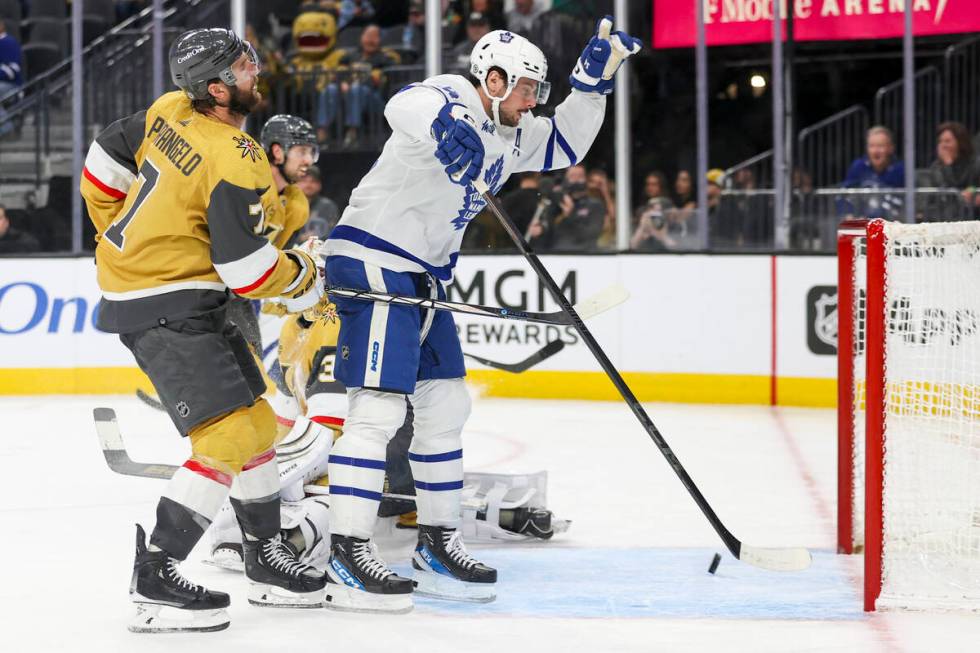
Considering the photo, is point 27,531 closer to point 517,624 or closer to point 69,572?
point 69,572

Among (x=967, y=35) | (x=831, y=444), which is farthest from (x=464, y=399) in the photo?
(x=967, y=35)

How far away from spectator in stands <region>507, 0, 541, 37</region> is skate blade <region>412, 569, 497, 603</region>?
16.4ft

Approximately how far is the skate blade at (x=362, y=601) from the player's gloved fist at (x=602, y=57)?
1.30 m

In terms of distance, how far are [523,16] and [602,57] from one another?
14.6 feet

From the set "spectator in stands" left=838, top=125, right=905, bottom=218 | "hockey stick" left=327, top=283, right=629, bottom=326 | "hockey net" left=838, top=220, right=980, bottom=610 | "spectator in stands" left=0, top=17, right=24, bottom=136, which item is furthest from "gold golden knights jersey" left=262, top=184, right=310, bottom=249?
"spectator in stands" left=0, top=17, right=24, bottom=136

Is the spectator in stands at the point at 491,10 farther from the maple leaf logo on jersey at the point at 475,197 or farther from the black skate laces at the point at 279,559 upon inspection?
the black skate laces at the point at 279,559

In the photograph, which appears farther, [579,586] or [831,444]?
[831,444]

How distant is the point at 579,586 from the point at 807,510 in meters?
1.19

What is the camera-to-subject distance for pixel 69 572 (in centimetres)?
328

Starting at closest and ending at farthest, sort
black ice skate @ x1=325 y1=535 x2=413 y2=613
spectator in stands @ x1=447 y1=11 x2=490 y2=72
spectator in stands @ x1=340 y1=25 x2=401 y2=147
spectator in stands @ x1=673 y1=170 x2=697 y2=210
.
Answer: black ice skate @ x1=325 y1=535 x2=413 y2=613 < spectator in stands @ x1=673 y1=170 x2=697 y2=210 < spectator in stands @ x1=447 y1=11 x2=490 y2=72 < spectator in stands @ x1=340 y1=25 x2=401 y2=147

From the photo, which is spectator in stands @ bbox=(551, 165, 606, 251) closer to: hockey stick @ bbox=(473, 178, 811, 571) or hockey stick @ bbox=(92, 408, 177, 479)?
hockey stick @ bbox=(473, 178, 811, 571)

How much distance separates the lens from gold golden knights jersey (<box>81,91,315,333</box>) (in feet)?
8.74

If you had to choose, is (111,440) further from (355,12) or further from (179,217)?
(355,12)

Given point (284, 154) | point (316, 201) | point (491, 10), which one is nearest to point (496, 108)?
point (284, 154)
